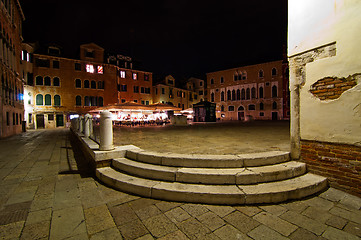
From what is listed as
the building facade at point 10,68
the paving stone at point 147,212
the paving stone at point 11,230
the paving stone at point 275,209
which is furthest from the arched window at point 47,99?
the paving stone at point 275,209

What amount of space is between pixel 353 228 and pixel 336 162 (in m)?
1.54

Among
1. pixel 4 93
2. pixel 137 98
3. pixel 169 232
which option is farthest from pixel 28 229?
pixel 137 98

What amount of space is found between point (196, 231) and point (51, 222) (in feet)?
6.97

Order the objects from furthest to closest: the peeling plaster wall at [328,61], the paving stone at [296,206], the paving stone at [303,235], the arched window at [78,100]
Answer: the arched window at [78,100]
the peeling plaster wall at [328,61]
the paving stone at [296,206]
the paving stone at [303,235]

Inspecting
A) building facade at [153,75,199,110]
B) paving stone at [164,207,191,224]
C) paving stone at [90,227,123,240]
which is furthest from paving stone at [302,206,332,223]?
building facade at [153,75,199,110]

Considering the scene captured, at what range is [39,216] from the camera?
2561mm

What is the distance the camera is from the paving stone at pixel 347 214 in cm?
244

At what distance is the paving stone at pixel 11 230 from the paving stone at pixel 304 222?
375 cm

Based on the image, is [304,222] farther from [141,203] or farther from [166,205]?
[141,203]

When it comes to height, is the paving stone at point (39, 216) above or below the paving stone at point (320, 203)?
above

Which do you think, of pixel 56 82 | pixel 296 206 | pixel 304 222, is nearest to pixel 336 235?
pixel 304 222

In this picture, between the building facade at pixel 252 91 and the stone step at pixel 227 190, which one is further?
the building facade at pixel 252 91

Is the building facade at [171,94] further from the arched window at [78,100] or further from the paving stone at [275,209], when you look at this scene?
the paving stone at [275,209]

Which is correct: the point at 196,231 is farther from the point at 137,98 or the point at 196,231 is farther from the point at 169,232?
the point at 137,98
